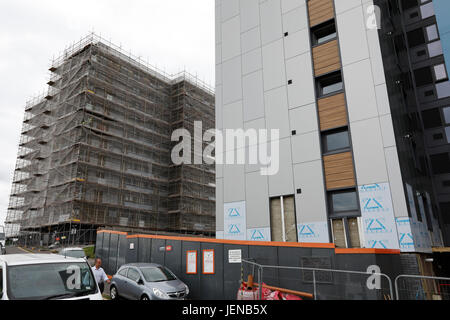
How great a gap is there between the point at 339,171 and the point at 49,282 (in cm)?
1158

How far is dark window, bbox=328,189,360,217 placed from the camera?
13148 millimetres

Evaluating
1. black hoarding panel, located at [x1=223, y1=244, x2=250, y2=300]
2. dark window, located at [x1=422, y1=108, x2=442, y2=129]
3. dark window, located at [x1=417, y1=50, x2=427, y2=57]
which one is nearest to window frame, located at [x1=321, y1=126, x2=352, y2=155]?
black hoarding panel, located at [x1=223, y1=244, x2=250, y2=300]

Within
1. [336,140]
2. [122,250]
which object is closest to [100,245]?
[122,250]

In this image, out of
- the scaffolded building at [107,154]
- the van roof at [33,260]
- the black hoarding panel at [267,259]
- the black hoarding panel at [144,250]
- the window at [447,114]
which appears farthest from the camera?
the scaffolded building at [107,154]

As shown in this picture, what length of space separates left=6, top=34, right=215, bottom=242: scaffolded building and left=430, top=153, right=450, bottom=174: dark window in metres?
30.2

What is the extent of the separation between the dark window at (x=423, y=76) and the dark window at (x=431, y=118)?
2.38 meters

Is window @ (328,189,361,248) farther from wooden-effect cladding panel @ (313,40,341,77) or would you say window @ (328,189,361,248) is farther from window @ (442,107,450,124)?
window @ (442,107,450,124)

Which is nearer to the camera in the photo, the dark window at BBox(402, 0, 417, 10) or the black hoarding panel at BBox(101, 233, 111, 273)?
the black hoarding panel at BBox(101, 233, 111, 273)

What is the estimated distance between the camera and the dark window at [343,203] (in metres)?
13.1

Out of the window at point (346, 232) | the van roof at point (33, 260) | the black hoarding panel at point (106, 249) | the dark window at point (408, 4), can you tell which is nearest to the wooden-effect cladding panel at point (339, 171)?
the window at point (346, 232)

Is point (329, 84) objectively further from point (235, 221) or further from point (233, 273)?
point (233, 273)

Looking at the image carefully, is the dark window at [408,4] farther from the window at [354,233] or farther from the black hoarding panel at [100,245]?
the black hoarding panel at [100,245]

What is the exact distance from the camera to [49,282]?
618cm

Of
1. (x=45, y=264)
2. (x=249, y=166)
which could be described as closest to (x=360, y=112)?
(x=249, y=166)
